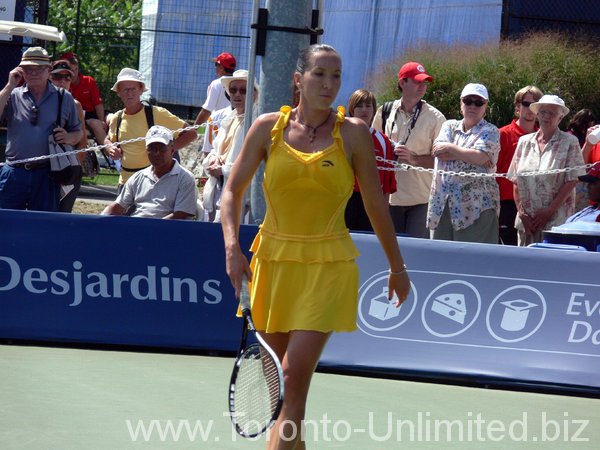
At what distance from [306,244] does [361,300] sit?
338cm

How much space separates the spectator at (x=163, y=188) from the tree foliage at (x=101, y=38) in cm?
994

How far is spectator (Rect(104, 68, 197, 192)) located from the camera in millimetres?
10789

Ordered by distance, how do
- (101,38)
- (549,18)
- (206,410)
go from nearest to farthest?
(206,410)
(549,18)
(101,38)

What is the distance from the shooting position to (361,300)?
8336 millimetres

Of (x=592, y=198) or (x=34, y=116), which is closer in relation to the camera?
(x=592, y=198)

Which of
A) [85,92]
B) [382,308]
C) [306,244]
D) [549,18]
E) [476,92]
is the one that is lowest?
[382,308]

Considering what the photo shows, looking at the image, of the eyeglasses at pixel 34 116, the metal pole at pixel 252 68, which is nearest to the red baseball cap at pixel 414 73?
the metal pole at pixel 252 68

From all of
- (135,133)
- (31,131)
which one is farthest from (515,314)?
(31,131)

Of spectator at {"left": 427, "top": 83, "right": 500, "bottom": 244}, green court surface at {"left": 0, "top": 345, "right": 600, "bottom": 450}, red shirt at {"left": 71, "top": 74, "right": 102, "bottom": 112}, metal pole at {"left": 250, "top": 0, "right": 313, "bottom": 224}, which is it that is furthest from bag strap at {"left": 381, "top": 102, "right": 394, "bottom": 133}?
red shirt at {"left": 71, "top": 74, "right": 102, "bottom": 112}

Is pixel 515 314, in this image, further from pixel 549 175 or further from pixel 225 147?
pixel 225 147

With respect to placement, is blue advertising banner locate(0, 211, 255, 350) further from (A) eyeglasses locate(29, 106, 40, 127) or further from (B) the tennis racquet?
(B) the tennis racquet

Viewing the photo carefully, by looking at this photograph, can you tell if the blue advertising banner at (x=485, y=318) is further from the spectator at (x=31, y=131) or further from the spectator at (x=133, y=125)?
the spectator at (x=31, y=131)

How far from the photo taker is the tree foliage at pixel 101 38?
80.9ft

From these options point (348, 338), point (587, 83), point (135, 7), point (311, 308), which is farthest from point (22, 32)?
point (135, 7)
